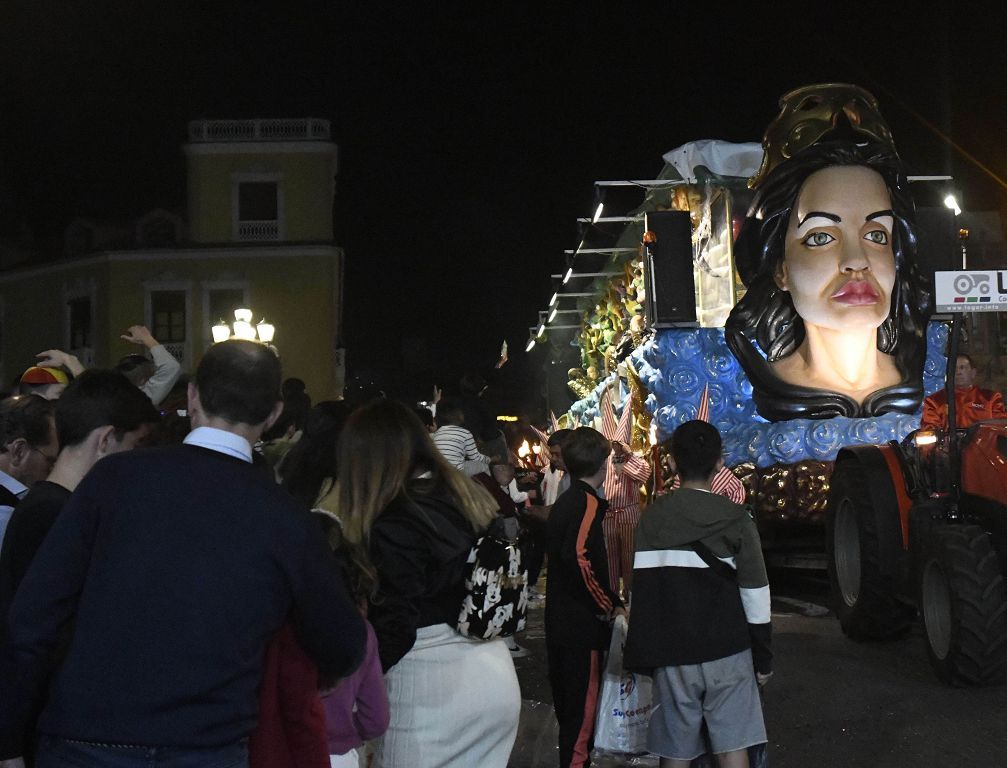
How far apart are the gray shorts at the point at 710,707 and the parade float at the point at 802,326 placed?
718 cm

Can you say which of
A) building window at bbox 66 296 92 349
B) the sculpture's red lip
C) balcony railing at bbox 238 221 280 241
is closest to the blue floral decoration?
the sculpture's red lip

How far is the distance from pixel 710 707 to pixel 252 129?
29807mm

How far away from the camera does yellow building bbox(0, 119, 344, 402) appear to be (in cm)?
3119

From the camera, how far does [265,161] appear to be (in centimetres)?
3144

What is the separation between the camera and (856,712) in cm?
633

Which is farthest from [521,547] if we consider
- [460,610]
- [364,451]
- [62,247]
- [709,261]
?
[62,247]

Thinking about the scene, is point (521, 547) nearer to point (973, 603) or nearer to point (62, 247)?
point (973, 603)

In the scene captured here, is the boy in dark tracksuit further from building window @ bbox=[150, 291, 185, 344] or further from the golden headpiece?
building window @ bbox=[150, 291, 185, 344]

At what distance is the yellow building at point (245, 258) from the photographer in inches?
1228

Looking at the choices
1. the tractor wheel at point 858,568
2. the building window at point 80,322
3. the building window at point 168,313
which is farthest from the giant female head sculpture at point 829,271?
the building window at point 80,322

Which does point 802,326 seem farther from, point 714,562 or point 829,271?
point 714,562

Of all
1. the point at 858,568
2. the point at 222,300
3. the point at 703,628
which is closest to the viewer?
the point at 703,628

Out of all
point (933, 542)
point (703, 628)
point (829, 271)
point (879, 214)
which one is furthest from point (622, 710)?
point (879, 214)

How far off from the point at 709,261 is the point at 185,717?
1143 centimetres
